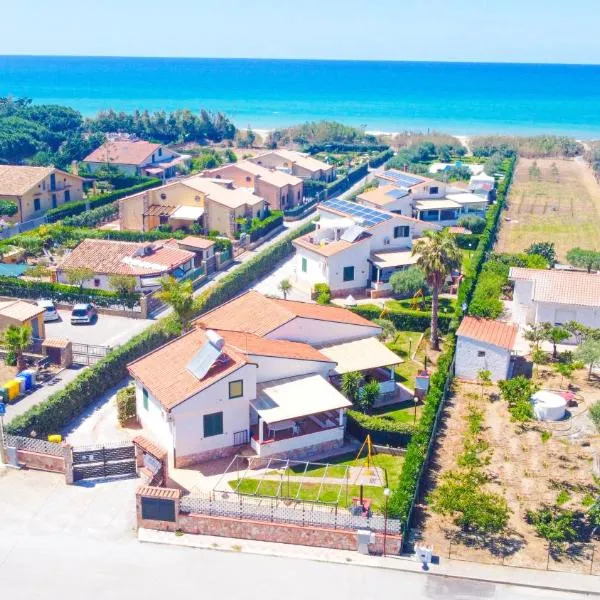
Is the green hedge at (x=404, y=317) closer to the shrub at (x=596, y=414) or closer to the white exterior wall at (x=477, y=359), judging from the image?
the white exterior wall at (x=477, y=359)

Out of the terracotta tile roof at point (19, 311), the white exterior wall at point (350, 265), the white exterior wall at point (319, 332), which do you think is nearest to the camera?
the white exterior wall at point (319, 332)

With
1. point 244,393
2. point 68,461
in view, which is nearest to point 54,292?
point 68,461

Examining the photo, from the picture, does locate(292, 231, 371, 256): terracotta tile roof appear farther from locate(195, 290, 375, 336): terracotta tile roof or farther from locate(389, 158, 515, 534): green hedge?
locate(195, 290, 375, 336): terracotta tile roof

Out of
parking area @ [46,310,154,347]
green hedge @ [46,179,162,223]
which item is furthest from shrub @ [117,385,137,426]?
green hedge @ [46,179,162,223]

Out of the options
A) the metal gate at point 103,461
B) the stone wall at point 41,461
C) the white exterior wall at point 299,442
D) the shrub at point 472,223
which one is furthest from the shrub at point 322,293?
the stone wall at point 41,461

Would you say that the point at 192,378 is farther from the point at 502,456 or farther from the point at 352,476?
the point at 502,456
